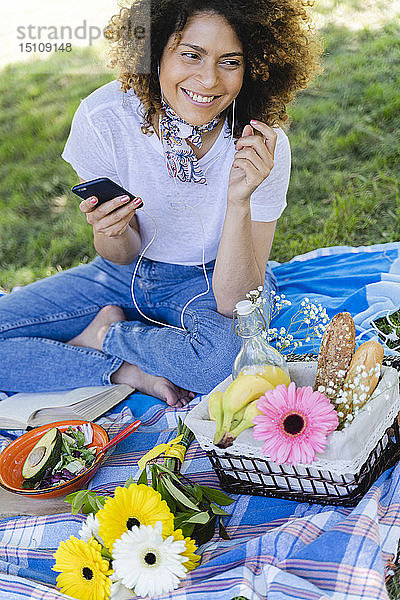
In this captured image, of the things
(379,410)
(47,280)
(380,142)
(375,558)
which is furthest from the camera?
(380,142)

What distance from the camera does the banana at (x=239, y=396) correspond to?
1.25 m

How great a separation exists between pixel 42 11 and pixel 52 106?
26.6 inches

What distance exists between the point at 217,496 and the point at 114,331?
73 centimetres

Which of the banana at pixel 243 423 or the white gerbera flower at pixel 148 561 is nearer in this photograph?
the white gerbera flower at pixel 148 561

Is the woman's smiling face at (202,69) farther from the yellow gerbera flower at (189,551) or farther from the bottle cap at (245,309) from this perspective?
the yellow gerbera flower at (189,551)

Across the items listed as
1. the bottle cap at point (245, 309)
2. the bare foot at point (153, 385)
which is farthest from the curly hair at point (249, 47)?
the bottle cap at point (245, 309)

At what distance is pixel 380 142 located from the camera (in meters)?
3.38

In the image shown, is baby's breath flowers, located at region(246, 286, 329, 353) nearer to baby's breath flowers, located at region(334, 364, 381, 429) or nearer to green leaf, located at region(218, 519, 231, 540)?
baby's breath flowers, located at region(334, 364, 381, 429)

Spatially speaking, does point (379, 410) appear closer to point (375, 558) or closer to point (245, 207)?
point (375, 558)

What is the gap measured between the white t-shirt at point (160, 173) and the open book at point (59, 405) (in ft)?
1.37

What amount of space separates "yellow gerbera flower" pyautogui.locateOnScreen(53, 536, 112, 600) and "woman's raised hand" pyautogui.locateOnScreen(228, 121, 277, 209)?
0.87m

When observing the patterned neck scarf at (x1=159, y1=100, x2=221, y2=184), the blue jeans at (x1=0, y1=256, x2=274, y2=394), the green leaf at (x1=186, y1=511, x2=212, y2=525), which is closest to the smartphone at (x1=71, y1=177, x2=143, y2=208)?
the patterned neck scarf at (x1=159, y1=100, x2=221, y2=184)

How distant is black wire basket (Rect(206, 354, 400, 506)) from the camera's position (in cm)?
125

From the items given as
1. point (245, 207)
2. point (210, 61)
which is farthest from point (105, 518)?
point (210, 61)
